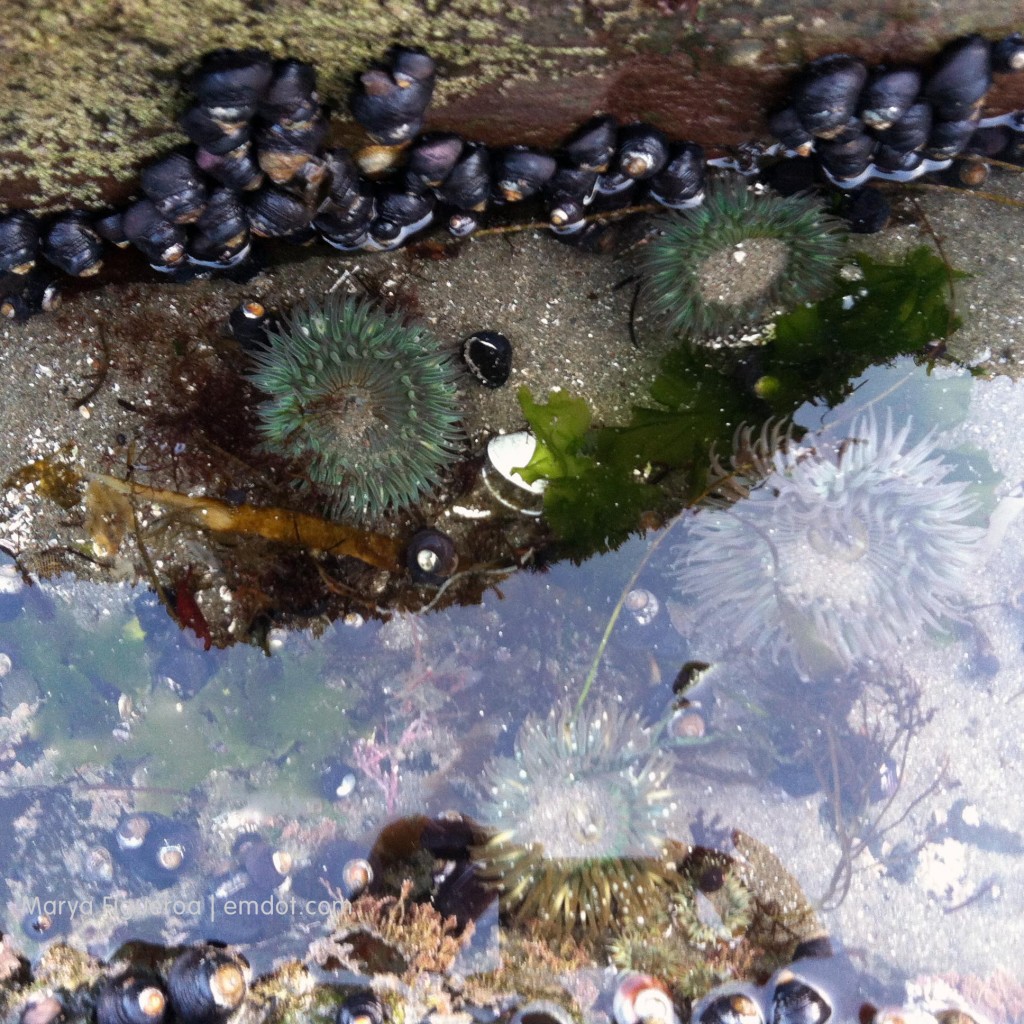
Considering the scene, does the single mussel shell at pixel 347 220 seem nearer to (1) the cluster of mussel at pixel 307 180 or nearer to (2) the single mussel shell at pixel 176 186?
(1) the cluster of mussel at pixel 307 180

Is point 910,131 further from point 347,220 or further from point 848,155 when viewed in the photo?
point 347,220

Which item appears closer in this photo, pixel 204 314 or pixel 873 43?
pixel 873 43

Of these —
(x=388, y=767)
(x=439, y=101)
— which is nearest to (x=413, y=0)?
(x=439, y=101)

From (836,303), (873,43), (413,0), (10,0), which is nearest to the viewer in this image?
(10,0)

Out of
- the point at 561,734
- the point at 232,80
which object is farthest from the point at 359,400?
the point at 561,734

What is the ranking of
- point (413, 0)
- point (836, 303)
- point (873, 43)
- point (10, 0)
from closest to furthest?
point (10, 0), point (413, 0), point (873, 43), point (836, 303)

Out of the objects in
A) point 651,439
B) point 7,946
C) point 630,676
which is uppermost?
point 651,439

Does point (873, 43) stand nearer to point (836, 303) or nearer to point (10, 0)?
point (836, 303)
